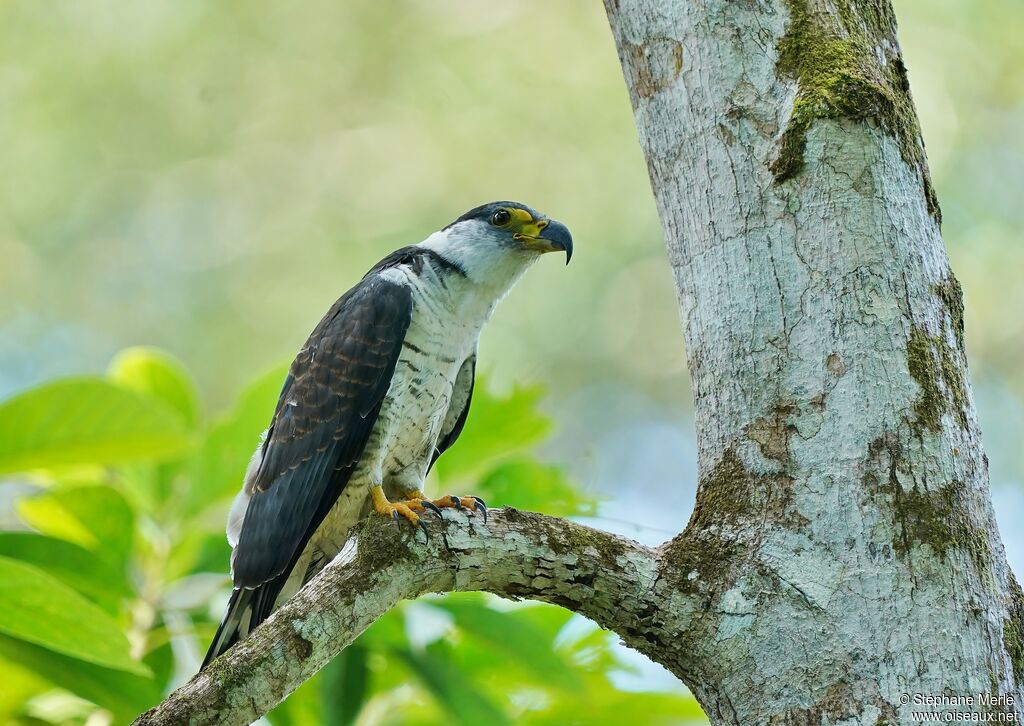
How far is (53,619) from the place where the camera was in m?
2.39

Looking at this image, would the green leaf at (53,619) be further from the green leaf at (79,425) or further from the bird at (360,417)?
the bird at (360,417)

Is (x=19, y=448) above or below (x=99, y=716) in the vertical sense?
above

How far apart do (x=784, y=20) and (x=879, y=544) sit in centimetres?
127

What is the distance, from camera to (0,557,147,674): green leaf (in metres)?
2.38

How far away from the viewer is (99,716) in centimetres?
313

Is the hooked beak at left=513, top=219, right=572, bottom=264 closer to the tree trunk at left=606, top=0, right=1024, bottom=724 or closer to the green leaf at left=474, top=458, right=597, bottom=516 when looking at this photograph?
the green leaf at left=474, top=458, right=597, bottom=516

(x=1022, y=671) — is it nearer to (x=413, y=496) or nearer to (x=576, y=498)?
(x=576, y=498)

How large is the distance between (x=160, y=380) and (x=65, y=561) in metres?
0.89

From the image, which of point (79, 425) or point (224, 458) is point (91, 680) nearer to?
point (79, 425)

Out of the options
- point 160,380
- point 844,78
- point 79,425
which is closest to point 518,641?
point 79,425

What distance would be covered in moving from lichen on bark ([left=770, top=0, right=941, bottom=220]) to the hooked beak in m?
1.68

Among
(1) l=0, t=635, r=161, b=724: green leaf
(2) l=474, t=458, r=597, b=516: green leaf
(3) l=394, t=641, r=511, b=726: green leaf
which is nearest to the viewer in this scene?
(1) l=0, t=635, r=161, b=724: green leaf

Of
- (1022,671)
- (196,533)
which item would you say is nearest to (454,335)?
(196,533)

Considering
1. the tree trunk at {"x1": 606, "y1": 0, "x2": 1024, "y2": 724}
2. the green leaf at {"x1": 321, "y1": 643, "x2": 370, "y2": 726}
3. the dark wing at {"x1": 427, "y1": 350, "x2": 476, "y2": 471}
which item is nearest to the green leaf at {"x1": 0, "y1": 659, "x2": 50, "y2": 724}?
the green leaf at {"x1": 321, "y1": 643, "x2": 370, "y2": 726}
